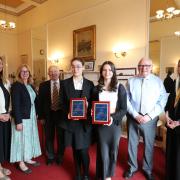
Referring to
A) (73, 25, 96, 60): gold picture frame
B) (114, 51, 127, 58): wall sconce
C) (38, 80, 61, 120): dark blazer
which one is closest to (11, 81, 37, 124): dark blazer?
(38, 80, 61, 120): dark blazer

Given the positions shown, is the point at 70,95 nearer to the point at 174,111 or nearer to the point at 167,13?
the point at 174,111

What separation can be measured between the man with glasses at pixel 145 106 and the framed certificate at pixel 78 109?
2.49ft

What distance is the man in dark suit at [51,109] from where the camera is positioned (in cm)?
303

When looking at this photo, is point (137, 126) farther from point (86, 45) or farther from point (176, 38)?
point (86, 45)

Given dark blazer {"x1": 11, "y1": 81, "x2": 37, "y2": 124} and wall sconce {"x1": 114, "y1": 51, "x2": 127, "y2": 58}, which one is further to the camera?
wall sconce {"x1": 114, "y1": 51, "x2": 127, "y2": 58}

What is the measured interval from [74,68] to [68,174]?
5.40 feet

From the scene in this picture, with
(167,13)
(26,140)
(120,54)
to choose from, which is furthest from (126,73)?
(26,140)

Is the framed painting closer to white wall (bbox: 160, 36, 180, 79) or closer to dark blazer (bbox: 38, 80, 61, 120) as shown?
white wall (bbox: 160, 36, 180, 79)

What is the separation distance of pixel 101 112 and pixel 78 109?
268mm

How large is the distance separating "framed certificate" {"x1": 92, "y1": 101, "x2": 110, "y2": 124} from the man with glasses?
62cm

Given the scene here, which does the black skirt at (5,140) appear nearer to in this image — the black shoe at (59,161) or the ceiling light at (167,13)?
the black shoe at (59,161)

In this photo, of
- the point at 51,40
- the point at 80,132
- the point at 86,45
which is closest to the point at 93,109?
the point at 80,132

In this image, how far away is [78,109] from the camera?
6.91 feet

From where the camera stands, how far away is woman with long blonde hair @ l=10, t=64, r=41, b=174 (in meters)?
2.62
